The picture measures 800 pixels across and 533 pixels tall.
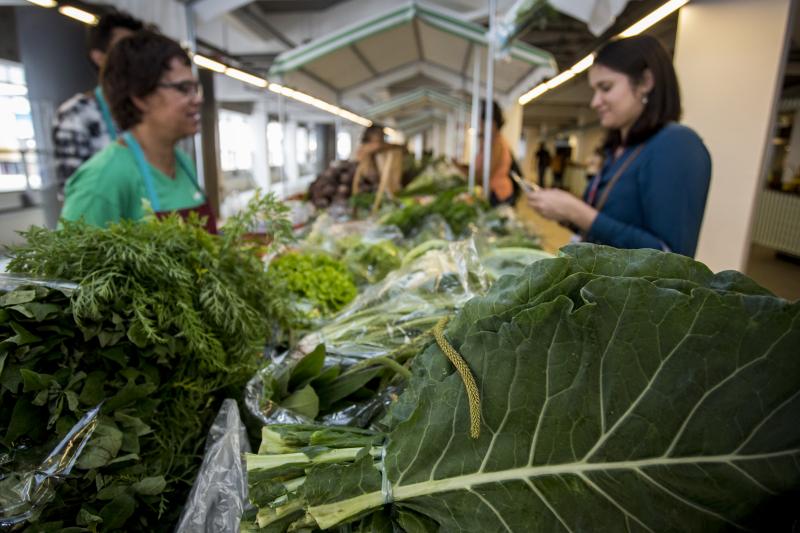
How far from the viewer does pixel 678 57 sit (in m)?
5.04

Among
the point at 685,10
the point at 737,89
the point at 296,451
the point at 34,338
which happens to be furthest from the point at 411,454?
the point at 685,10

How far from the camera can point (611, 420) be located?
643 millimetres

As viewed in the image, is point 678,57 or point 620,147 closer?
point 620,147

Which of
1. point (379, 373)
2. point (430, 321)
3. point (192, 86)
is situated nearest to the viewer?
point (379, 373)

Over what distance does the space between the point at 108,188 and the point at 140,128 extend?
0.42m

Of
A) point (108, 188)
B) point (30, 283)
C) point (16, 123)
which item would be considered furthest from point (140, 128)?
point (16, 123)

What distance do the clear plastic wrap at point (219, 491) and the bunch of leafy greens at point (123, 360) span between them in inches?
2.2

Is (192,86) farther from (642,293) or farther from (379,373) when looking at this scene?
(642,293)

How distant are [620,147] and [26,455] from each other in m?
2.72

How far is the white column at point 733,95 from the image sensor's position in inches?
152

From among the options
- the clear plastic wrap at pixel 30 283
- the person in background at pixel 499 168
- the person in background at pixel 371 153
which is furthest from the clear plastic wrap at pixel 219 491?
the person in background at pixel 499 168

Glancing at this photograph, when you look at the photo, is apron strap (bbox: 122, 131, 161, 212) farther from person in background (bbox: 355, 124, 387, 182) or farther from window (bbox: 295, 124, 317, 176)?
window (bbox: 295, 124, 317, 176)

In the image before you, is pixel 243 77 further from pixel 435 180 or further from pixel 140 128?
pixel 140 128

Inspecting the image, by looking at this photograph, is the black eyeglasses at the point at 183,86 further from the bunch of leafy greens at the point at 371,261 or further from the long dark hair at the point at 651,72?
the long dark hair at the point at 651,72
